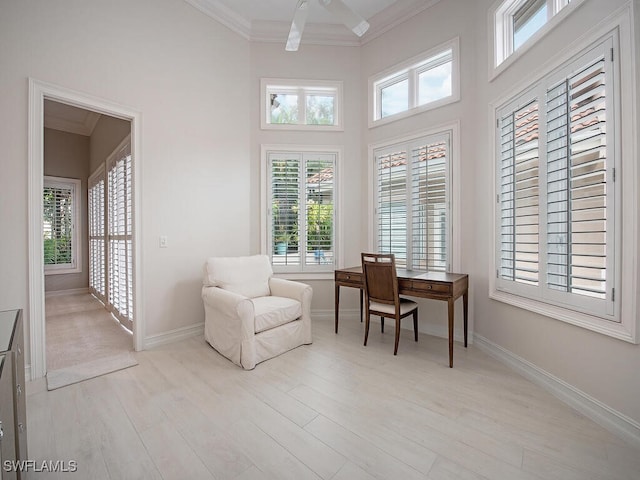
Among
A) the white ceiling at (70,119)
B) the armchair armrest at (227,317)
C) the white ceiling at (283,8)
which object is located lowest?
the armchair armrest at (227,317)

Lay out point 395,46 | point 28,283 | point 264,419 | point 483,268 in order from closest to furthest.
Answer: point 264,419 → point 28,283 → point 483,268 → point 395,46

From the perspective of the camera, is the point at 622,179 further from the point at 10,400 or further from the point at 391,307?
the point at 10,400

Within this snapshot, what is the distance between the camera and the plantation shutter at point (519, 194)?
7.62 ft

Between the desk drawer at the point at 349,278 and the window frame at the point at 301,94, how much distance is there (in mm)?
2015

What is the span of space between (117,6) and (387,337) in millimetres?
4294

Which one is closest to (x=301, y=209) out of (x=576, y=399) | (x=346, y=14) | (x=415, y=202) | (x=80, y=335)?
(x=415, y=202)

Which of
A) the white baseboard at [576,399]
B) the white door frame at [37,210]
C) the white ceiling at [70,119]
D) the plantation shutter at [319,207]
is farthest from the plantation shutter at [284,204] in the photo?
the white ceiling at [70,119]

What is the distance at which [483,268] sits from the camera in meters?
2.95

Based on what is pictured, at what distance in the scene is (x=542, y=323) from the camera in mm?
2246

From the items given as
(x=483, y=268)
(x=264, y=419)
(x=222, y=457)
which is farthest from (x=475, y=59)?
(x=222, y=457)

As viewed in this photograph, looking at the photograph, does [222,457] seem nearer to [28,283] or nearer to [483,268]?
[28,283]

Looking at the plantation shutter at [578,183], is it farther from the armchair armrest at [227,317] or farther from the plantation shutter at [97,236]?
the plantation shutter at [97,236]

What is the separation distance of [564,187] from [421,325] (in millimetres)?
2055

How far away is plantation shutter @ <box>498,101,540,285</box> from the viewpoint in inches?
91.4
